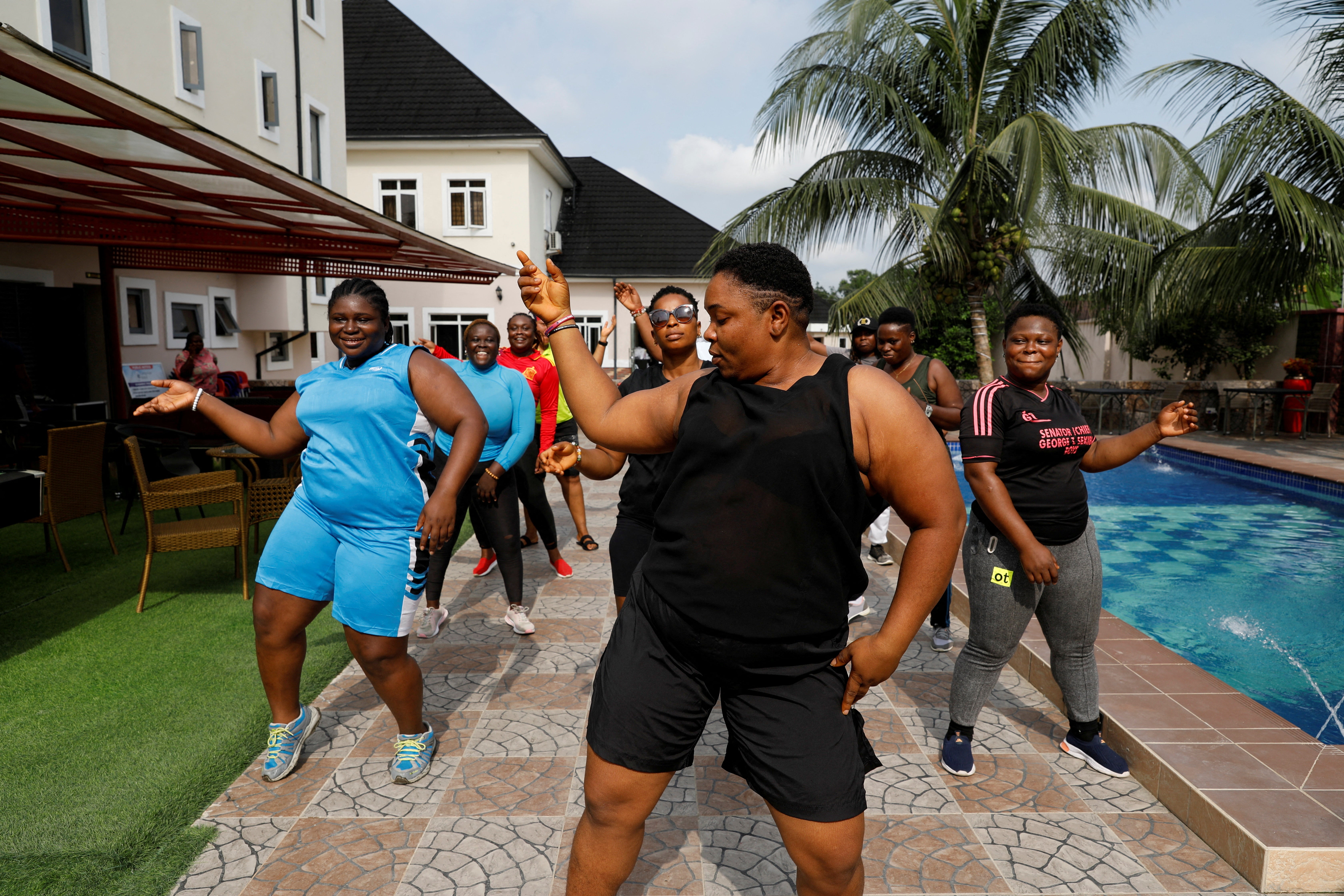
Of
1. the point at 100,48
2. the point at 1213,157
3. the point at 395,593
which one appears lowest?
the point at 395,593

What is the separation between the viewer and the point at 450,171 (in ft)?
79.7

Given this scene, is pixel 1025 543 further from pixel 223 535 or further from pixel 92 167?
pixel 92 167

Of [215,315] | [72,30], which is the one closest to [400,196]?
[215,315]

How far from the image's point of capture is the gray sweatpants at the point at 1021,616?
10.7 ft

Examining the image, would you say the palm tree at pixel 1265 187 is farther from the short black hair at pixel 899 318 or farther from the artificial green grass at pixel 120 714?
the artificial green grass at pixel 120 714

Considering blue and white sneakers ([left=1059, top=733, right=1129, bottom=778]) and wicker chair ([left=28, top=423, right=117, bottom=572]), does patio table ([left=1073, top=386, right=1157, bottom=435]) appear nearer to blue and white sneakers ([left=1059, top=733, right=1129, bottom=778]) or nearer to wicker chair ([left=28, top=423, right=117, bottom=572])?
blue and white sneakers ([left=1059, top=733, right=1129, bottom=778])

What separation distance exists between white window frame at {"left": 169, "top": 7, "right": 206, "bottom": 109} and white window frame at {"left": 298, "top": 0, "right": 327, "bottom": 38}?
12.8 ft

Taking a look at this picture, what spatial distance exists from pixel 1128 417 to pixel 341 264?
16.8 meters

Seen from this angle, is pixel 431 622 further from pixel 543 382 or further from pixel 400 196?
pixel 400 196

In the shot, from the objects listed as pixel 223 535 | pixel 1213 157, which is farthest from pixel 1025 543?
pixel 1213 157

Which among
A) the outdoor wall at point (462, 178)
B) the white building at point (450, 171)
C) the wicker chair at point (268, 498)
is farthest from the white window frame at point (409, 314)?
the wicker chair at point (268, 498)

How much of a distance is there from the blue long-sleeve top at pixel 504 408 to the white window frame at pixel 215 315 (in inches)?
507

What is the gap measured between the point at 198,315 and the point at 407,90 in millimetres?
13297

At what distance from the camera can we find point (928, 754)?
3.61 m
